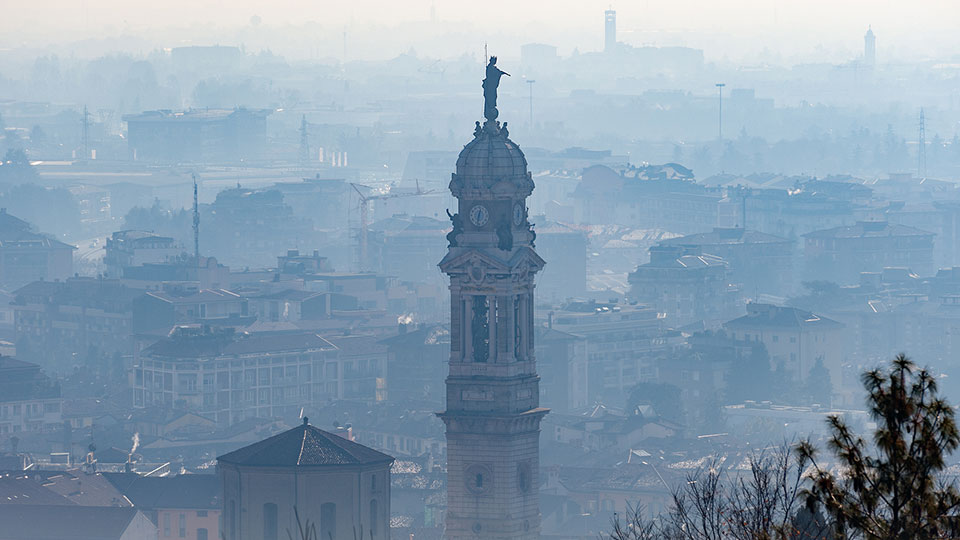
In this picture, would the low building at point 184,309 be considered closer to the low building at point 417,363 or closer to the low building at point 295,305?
the low building at point 295,305

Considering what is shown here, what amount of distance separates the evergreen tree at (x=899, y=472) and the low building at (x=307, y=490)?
80.0 feet

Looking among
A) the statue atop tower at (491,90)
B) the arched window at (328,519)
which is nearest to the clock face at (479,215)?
the statue atop tower at (491,90)

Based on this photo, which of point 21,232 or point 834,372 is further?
point 21,232

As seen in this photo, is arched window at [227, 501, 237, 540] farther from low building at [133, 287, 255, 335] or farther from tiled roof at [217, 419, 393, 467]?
low building at [133, 287, 255, 335]

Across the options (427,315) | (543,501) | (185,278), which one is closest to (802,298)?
(427,315)

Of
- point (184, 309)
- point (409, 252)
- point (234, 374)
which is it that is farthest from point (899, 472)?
point (409, 252)

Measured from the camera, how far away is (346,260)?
16212cm

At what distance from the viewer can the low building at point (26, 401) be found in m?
95.2

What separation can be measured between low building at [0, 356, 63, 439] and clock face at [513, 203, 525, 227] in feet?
152

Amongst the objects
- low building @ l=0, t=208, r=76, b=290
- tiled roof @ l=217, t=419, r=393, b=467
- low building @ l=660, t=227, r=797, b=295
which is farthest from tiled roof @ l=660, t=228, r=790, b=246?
tiled roof @ l=217, t=419, r=393, b=467

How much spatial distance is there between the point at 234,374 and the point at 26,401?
8.00 m

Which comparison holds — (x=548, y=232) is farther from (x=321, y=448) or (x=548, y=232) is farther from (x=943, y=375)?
(x=321, y=448)

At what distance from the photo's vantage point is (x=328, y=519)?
160 ft

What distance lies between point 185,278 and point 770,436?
4373 cm
